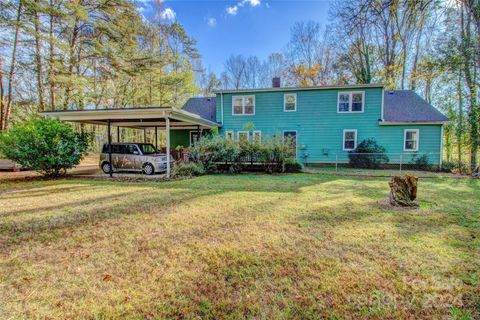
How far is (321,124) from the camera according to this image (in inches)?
586

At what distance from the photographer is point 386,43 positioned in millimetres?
20125

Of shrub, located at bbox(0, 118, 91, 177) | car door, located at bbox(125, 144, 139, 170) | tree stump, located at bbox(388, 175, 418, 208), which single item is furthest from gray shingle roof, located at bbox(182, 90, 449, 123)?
tree stump, located at bbox(388, 175, 418, 208)

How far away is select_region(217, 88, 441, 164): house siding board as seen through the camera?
45.8ft

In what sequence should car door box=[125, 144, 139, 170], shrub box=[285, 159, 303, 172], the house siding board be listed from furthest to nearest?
the house siding board < shrub box=[285, 159, 303, 172] < car door box=[125, 144, 139, 170]

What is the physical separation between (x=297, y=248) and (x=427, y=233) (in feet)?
7.55

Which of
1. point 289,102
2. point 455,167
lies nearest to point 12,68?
point 289,102

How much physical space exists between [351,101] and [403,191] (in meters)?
10.3

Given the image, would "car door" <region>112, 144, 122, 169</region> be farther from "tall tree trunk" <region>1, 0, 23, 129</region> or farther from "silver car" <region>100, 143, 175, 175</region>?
"tall tree trunk" <region>1, 0, 23, 129</region>

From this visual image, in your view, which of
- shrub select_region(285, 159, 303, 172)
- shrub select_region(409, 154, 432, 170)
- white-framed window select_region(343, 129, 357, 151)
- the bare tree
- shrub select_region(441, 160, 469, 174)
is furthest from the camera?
the bare tree

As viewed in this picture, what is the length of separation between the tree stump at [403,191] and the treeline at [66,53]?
17668 mm

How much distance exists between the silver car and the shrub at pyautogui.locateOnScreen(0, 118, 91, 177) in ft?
4.60

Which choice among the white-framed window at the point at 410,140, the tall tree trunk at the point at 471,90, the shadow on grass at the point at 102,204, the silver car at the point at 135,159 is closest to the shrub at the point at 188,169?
the silver car at the point at 135,159

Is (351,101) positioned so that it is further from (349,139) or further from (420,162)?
(420,162)

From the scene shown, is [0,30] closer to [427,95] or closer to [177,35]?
[177,35]
